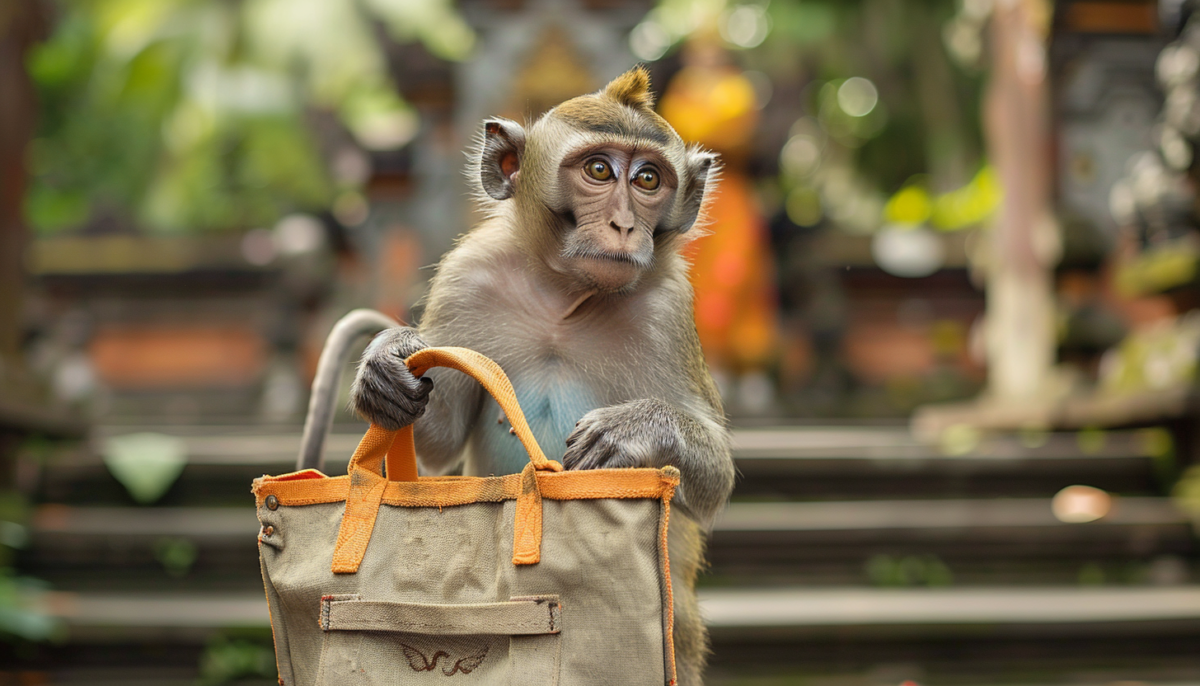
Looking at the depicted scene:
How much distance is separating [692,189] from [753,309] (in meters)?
5.09

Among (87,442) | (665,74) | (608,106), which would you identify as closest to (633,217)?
(608,106)

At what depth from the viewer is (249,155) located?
11.4 m

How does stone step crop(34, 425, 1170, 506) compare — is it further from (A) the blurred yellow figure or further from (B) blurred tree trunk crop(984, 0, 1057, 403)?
(A) the blurred yellow figure

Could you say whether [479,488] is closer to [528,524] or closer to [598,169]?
[528,524]

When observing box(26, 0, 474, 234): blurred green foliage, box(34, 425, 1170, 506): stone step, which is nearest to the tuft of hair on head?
box(34, 425, 1170, 506): stone step

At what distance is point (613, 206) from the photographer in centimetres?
160

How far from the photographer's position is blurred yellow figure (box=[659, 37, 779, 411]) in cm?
656

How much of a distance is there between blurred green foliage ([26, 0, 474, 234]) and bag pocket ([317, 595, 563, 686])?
728 centimetres

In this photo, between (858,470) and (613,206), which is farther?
(858,470)

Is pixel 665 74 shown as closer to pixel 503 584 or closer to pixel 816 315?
pixel 816 315

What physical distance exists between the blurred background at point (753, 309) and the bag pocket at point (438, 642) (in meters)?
2.54

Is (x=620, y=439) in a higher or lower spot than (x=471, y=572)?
higher

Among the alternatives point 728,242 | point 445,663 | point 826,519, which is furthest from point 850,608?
point 728,242

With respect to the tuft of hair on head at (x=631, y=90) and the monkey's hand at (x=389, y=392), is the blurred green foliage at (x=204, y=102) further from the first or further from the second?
the monkey's hand at (x=389, y=392)
